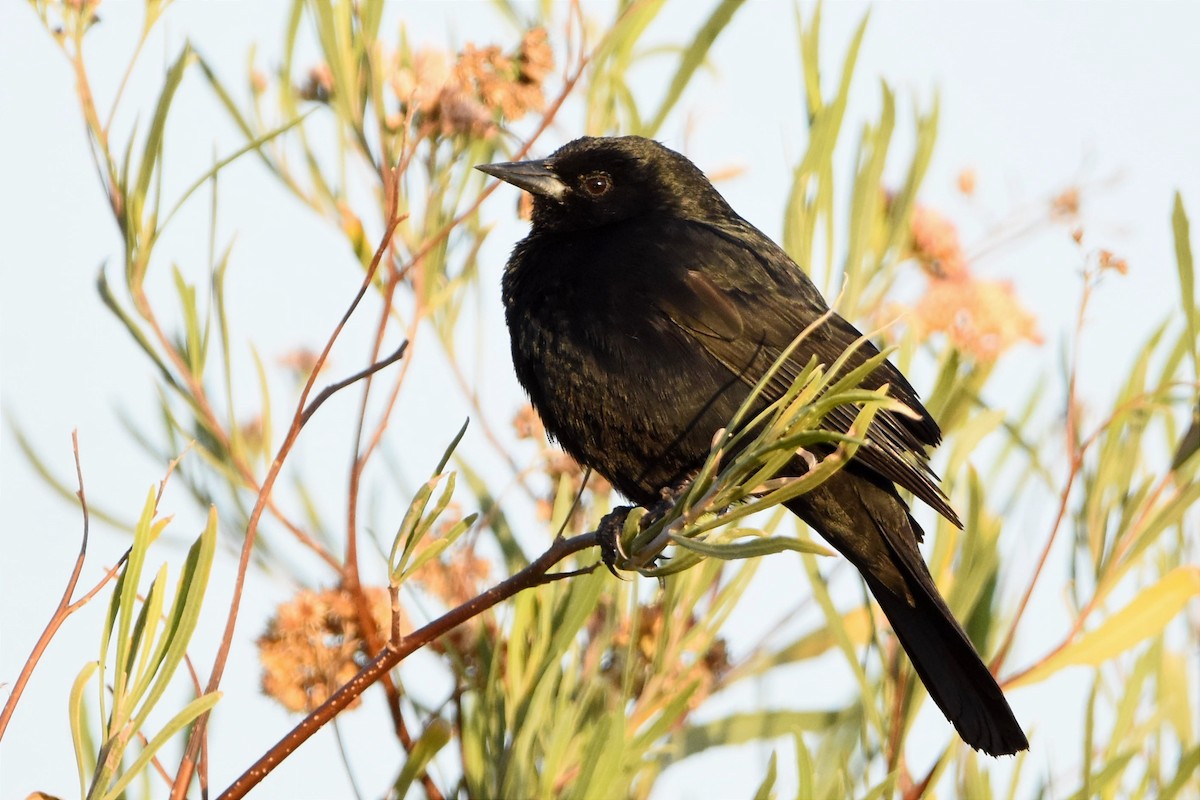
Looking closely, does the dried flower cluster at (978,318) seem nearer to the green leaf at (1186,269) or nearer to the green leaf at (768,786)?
the green leaf at (1186,269)

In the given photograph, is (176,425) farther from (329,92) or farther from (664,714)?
(664,714)

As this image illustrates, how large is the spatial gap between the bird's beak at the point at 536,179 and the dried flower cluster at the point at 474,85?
0.74 meters

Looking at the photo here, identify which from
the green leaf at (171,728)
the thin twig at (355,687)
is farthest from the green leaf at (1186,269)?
the green leaf at (171,728)

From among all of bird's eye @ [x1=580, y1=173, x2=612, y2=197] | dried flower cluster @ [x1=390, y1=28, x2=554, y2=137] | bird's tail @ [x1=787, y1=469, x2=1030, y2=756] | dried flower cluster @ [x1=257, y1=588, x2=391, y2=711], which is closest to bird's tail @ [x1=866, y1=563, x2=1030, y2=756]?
bird's tail @ [x1=787, y1=469, x2=1030, y2=756]

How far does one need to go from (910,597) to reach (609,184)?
4.00ft

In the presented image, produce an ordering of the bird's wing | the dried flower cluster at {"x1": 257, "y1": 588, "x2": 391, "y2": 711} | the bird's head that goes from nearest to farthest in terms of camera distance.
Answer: the dried flower cluster at {"x1": 257, "y1": 588, "x2": 391, "y2": 711} < the bird's wing < the bird's head

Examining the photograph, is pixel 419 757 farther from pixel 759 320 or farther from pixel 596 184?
pixel 596 184

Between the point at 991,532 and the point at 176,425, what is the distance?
1184mm

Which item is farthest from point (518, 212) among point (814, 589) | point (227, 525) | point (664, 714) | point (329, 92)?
point (664, 714)

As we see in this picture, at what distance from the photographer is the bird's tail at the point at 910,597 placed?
Answer: 241cm

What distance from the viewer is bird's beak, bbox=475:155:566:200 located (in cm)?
312

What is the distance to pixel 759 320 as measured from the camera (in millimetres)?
2906

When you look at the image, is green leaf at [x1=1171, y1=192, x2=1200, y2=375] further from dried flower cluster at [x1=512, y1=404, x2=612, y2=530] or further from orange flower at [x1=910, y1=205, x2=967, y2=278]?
dried flower cluster at [x1=512, y1=404, x2=612, y2=530]

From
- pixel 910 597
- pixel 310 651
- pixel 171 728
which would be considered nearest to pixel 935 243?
pixel 910 597
